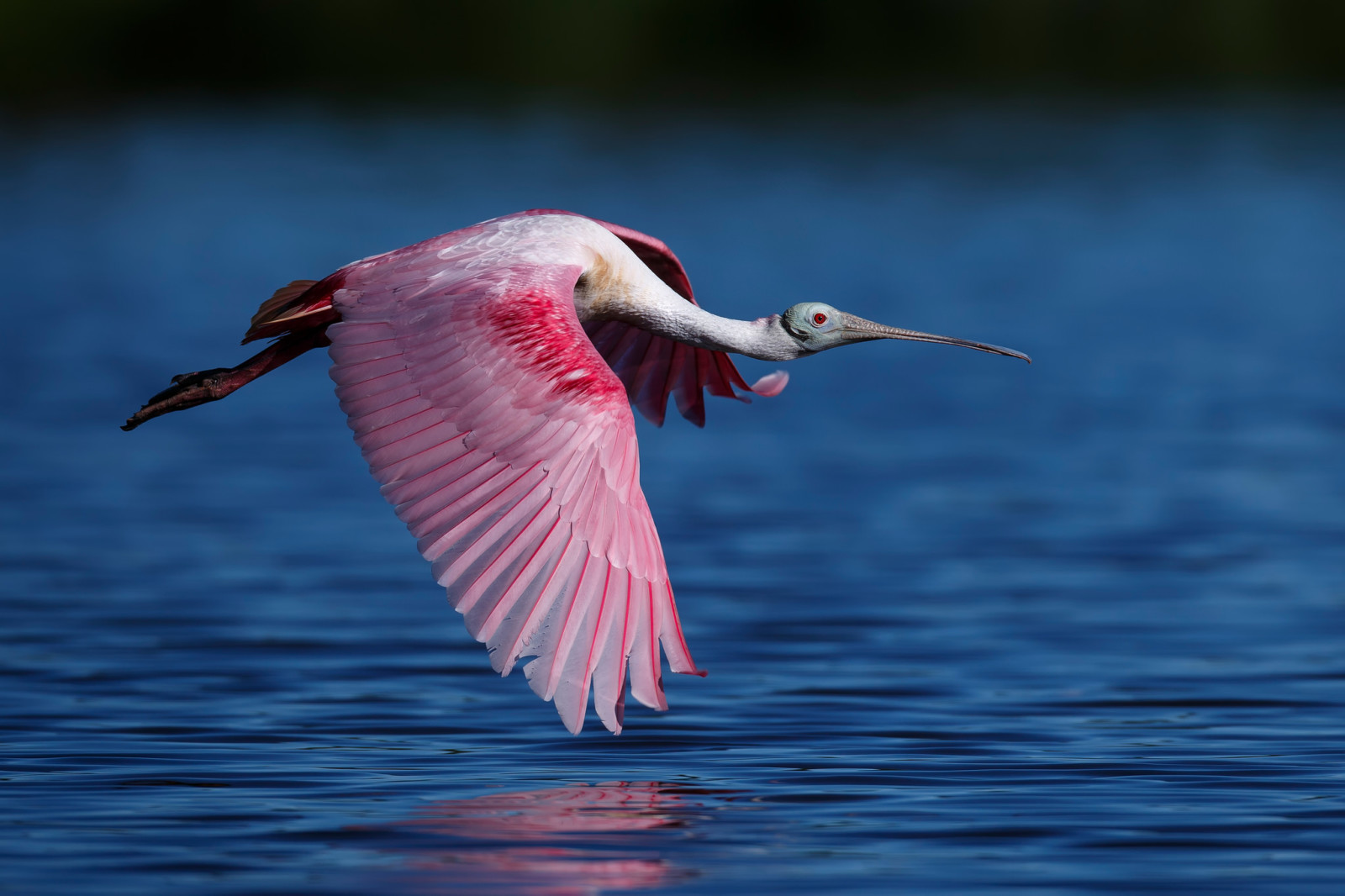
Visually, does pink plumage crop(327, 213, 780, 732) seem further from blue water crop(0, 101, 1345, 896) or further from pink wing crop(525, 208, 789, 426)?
pink wing crop(525, 208, 789, 426)

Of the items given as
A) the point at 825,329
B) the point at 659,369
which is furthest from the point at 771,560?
the point at 825,329

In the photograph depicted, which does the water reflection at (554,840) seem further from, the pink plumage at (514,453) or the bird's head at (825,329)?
the bird's head at (825,329)

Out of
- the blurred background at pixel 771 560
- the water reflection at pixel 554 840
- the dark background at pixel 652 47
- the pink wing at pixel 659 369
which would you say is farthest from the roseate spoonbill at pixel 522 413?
the dark background at pixel 652 47

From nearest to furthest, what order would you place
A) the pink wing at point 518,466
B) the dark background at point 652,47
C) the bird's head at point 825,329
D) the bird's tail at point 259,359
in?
the pink wing at point 518,466 → the bird's tail at point 259,359 → the bird's head at point 825,329 → the dark background at point 652,47

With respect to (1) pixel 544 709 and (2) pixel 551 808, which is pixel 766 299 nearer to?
(1) pixel 544 709

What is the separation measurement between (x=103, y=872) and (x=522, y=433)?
212 cm

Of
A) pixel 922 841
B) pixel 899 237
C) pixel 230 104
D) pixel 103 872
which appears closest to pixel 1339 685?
pixel 922 841

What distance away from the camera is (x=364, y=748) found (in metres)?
9.41

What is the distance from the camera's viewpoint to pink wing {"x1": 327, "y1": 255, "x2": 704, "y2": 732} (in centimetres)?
783

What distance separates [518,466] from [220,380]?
7.55 feet

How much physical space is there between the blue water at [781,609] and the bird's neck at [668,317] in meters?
1.58

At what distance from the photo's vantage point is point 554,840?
7.72m

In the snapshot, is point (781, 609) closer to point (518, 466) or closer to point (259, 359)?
point (259, 359)

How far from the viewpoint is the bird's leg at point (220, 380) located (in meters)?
10.1
